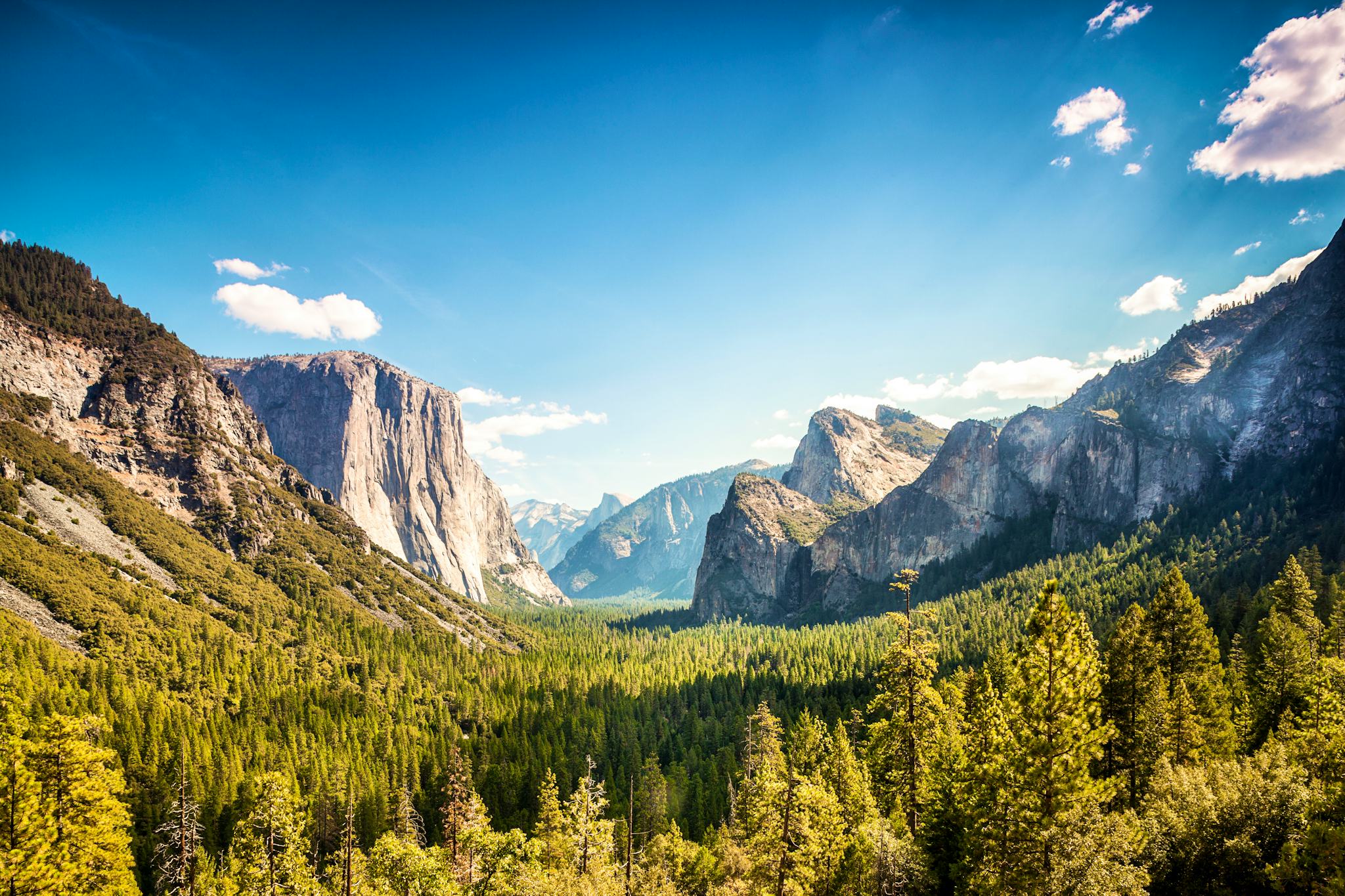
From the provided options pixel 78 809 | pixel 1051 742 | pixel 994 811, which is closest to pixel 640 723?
pixel 78 809

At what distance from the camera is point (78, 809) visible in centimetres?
2559

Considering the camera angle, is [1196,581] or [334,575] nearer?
[1196,581]

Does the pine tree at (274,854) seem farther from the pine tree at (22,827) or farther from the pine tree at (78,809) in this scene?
the pine tree at (22,827)

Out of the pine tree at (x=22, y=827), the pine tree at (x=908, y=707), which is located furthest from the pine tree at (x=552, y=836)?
the pine tree at (x=22, y=827)

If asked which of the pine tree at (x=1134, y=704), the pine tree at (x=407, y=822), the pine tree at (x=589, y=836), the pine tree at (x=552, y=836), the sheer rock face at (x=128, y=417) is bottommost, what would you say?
the pine tree at (x=407, y=822)

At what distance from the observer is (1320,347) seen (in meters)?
155

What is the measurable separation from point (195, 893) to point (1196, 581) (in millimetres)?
149324

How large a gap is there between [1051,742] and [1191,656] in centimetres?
2505

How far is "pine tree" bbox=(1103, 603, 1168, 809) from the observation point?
104 ft

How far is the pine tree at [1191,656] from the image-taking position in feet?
111

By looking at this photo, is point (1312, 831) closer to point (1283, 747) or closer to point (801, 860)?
point (1283, 747)

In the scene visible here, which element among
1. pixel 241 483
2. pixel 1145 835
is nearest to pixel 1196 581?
pixel 1145 835

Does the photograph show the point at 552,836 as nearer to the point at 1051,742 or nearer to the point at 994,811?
the point at 994,811

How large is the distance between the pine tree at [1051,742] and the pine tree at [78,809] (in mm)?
37053
